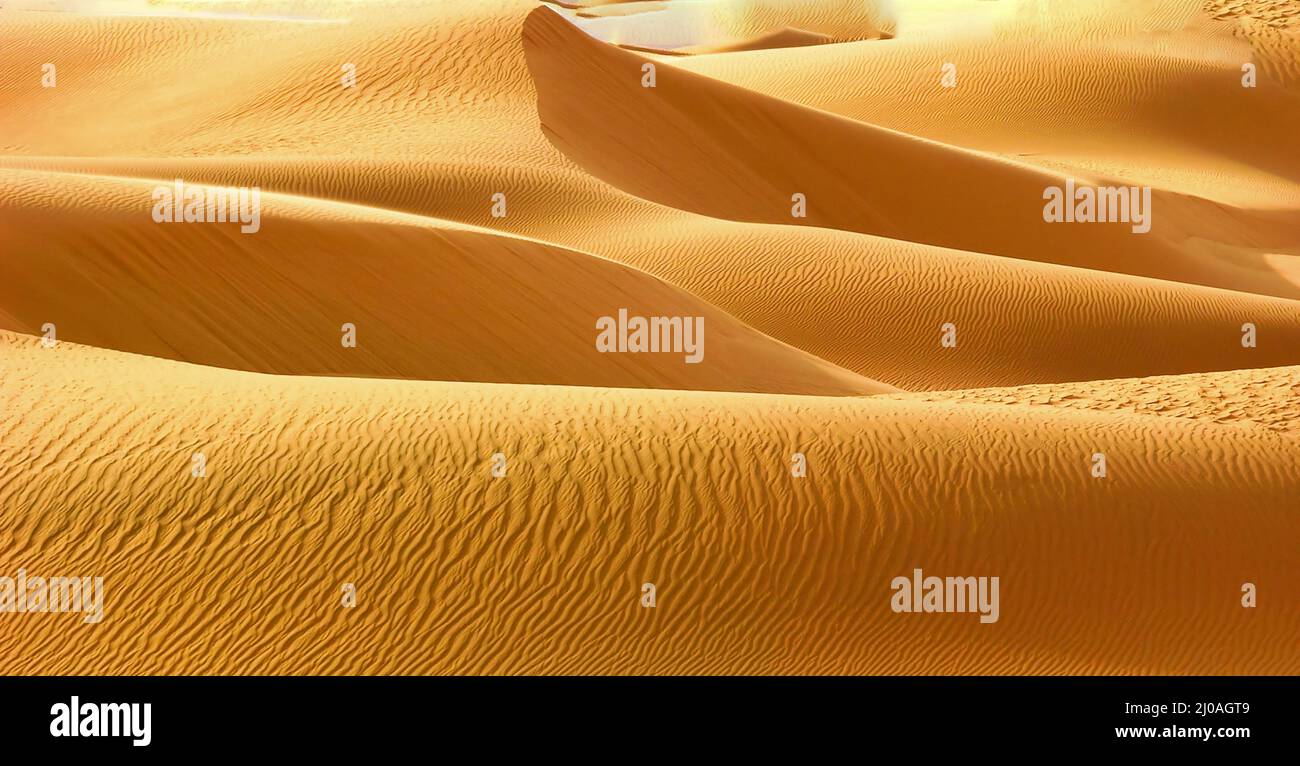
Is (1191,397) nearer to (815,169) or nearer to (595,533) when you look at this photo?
(595,533)

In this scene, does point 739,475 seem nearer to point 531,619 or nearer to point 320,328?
point 531,619

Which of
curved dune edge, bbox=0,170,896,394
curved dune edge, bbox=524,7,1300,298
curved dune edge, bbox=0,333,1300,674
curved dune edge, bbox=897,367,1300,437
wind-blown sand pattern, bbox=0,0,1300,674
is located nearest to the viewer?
curved dune edge, bbox=0,333,1300,674

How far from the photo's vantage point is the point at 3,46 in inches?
762

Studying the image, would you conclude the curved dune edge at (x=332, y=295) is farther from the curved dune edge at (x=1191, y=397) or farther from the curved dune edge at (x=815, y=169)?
the curved dune edge at (x=815, y=169)

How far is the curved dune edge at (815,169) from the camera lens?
15.8m

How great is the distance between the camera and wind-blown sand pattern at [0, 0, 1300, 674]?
485 cm

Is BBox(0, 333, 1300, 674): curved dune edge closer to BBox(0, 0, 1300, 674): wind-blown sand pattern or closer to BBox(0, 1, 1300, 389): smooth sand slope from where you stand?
BBox(0, 0, 1300, 674): wind-blown sand pattern

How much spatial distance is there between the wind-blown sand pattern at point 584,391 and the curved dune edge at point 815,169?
0.06 meters

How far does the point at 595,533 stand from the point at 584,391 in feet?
3.65

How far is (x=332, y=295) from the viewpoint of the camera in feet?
27.1

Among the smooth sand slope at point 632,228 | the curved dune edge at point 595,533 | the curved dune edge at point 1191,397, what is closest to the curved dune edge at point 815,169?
the smooth sand slope at point 632,228

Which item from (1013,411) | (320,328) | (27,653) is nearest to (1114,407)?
(1013,411)

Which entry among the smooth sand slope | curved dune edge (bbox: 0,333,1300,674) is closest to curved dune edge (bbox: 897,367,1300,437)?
curved dune edge (bbox: 0,333,1300,674)

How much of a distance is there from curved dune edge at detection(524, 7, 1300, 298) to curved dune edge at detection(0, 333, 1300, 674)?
999 centimetres
